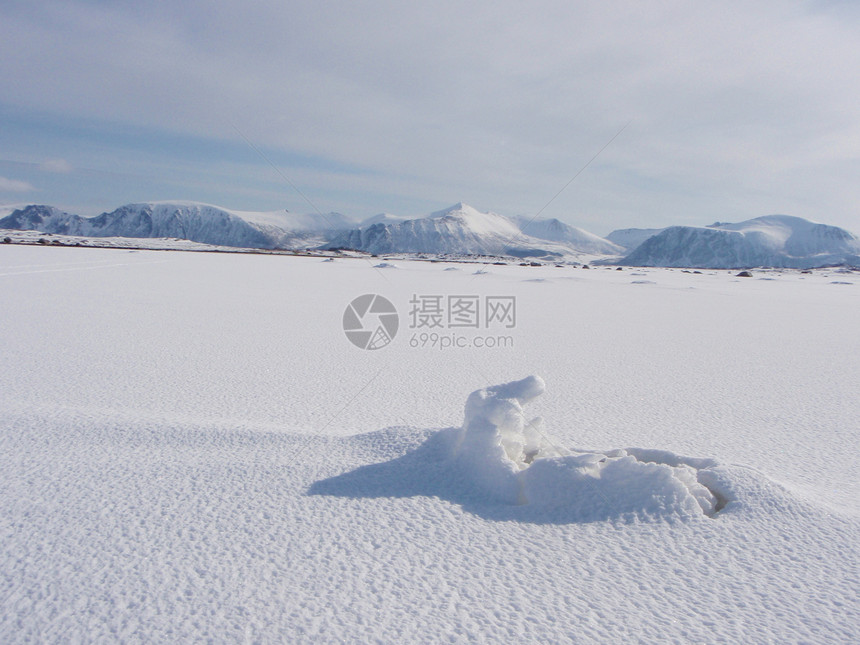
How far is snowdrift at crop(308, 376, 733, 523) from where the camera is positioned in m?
2.11

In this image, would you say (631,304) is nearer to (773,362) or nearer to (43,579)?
(773,362)

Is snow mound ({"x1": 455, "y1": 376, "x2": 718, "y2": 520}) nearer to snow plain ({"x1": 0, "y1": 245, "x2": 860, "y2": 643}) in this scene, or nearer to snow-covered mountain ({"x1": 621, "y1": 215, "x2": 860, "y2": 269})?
snow plain ({"x1": 0, "y1": 245, "x2": 860, "y2": 643})

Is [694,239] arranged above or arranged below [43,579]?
above

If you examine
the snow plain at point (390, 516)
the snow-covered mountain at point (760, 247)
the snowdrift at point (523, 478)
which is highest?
the snow-covered mountain at point (760, 247)

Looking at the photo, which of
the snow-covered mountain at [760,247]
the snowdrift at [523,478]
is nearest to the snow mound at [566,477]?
the snowdrift at [523,478]

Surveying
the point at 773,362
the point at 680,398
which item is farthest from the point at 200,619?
the point at 773,362

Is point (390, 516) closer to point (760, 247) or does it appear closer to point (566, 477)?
point (566, 477)

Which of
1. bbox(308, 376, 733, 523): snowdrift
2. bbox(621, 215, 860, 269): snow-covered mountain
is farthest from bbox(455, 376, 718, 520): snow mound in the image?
bbox(621, 215, 860, 269): snow-covered mountain

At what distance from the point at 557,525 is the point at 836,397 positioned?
397 centimetres

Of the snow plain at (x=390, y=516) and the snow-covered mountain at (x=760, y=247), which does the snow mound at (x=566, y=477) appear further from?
the snow-covered mountain at (x=760, y=247)

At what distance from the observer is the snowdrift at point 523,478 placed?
2.11 metres

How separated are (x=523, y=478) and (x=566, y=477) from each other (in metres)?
0.20

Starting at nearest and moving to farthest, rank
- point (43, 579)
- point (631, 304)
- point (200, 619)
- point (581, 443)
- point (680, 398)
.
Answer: point (200, 619) → point (43, 579) → point (581, 443) → point (680, 398) → point (631, 304)

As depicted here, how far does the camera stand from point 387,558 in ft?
5.91
